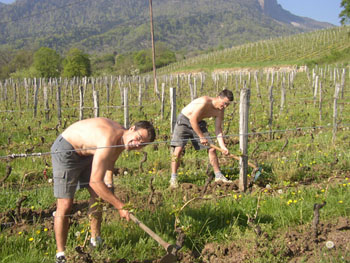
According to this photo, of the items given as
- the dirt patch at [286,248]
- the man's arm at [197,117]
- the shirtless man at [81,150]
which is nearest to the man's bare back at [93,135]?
the shirtless man at [81,150]

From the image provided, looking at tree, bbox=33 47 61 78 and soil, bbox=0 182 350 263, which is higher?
tree, bbox=33 47 61 78

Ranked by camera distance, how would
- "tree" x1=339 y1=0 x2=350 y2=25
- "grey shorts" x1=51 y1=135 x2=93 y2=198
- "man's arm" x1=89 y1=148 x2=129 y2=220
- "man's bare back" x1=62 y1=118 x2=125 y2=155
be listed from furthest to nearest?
"tree" x1=339 y1=0 x2=350 y2=25 < "grey shorts" x1=51 y1=135 x2=93 y2=198 < "man's bare back" x1=62 y1=118 x2=125 y2=155 < "man's arm" x1=89 y1=148 x2=129 y2=220

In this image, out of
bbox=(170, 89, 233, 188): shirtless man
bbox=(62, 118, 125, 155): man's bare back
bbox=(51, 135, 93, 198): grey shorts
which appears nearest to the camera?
bbox=(62, 118, 125, 155): man's bare back

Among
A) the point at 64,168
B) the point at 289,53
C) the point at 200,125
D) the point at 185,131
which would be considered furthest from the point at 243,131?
the point at 289,53

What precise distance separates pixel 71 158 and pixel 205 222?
1517mm

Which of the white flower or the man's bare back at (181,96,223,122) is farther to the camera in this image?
the man's bare back at (181,96,223,122)

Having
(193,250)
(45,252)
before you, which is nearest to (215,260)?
(193,250)

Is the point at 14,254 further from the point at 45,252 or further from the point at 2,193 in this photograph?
the point at 2,193

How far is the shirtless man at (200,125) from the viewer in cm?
460

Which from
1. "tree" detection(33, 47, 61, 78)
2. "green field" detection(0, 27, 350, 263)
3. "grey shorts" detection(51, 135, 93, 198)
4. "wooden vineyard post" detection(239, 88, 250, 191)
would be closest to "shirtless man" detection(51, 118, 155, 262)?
"grey shorts" detection(51, 135, 93, 198)

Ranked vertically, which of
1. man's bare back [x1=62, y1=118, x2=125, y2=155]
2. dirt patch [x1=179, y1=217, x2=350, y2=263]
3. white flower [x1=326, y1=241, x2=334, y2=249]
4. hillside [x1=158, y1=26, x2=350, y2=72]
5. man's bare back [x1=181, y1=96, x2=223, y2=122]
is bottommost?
dirt patch [x1=179, y1=217, x2=350, y2=263]

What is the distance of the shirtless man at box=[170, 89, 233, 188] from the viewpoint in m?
4.60

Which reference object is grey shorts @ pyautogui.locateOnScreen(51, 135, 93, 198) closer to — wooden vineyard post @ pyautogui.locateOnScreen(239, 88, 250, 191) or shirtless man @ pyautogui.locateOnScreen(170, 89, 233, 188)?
shirtless man @ pyautogui.locateOnScreen(170, 89, 233, 188)

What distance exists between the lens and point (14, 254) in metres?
2.79
